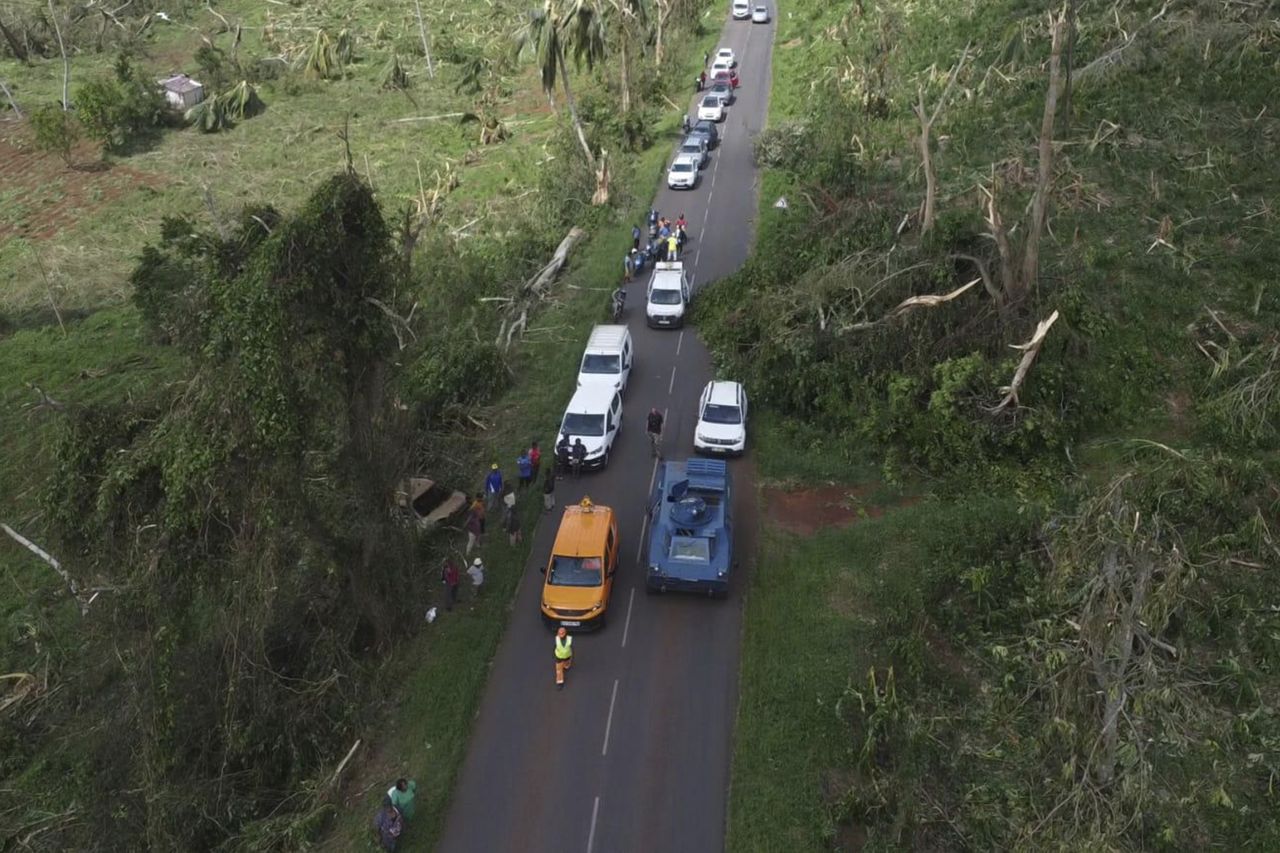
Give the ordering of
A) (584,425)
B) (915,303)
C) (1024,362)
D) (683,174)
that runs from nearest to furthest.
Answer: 1. (1024,362)
2. (915,303)
3. (584,425)
4. (683,174)

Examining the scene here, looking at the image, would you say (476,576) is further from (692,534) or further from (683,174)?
(683,174)

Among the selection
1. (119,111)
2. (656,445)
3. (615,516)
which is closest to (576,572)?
(615,516)

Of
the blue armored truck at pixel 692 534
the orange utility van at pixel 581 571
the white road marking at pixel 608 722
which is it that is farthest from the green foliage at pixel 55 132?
the white road marking at pixel 608 722

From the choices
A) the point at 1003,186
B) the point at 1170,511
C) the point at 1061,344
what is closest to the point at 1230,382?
the point at 1061,344

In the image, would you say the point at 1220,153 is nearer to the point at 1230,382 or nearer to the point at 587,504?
the point at 1230,382

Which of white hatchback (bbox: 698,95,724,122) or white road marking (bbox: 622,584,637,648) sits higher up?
white hatchback (bbox: 698,95,724,122)

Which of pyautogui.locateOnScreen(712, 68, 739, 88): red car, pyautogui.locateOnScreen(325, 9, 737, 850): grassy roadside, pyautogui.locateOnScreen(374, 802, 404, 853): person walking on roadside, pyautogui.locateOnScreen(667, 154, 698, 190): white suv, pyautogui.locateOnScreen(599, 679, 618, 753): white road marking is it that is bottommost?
pyautogui.locateOnScreen(325, 9, 737, 850): grassy roadside

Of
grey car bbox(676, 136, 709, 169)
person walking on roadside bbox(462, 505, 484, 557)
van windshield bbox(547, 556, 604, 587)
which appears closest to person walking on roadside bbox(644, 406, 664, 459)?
person walking on roadside bbox(462, 505, 484, 557)

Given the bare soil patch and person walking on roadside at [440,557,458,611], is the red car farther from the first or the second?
person walking on roadside at [440,557,458,611]
